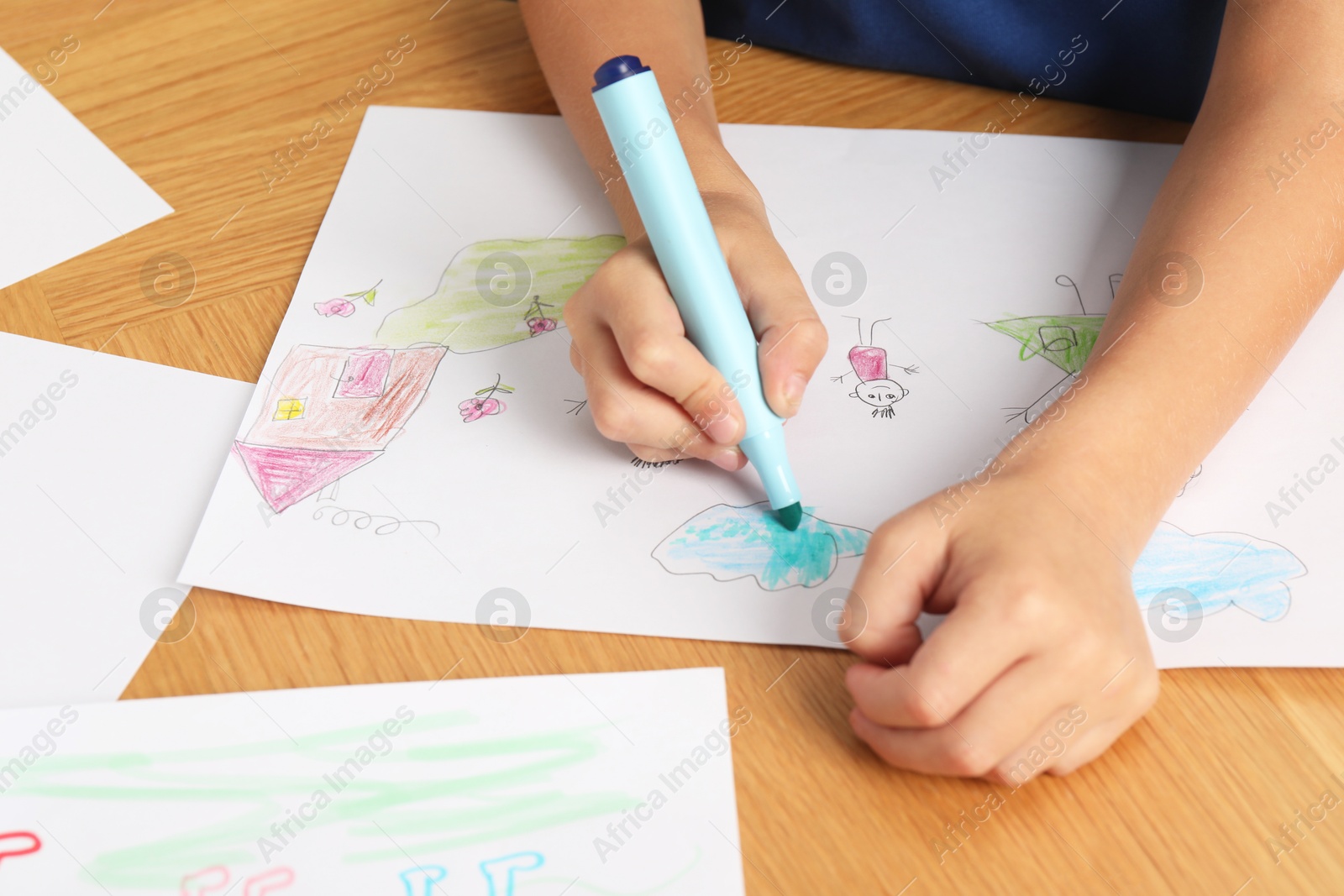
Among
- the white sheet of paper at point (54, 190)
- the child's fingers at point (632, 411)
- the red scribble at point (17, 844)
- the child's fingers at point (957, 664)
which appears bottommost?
the child's fingers at point (957, 664)

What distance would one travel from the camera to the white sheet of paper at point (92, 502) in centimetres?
46

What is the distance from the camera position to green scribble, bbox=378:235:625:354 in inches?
23.1

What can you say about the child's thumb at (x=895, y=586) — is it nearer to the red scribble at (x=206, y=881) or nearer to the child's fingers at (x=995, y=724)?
the child's fingers at (x=995, y=724)

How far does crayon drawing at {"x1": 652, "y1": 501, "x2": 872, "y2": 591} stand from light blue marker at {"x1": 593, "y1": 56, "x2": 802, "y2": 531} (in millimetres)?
10

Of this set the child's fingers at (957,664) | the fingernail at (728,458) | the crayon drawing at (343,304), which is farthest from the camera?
the crayon drawing at (343,304)

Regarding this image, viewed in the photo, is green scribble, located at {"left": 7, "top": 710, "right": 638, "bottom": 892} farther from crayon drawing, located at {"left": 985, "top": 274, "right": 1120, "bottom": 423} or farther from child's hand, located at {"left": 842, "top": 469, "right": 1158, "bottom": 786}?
crayon drawing, located at {"left": 985, "top": 274, "right": 1120, "bottom": 423}

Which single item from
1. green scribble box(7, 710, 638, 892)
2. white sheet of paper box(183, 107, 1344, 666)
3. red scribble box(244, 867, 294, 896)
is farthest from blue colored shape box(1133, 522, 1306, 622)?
red scribble box(244, 867, 294, 896)

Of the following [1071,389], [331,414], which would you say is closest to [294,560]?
[331,414]

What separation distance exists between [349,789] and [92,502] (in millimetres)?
218

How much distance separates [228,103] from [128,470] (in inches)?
12.9

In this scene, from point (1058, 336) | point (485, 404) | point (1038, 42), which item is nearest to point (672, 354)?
point (485, 404)

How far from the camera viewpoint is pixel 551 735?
0.42 meters

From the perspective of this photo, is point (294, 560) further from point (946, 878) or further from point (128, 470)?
point (946, 878)

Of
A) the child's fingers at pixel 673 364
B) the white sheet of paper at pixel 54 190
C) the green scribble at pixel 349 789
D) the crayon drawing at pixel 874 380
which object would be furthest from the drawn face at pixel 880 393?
the white sheet of paper at pixel 54 190
